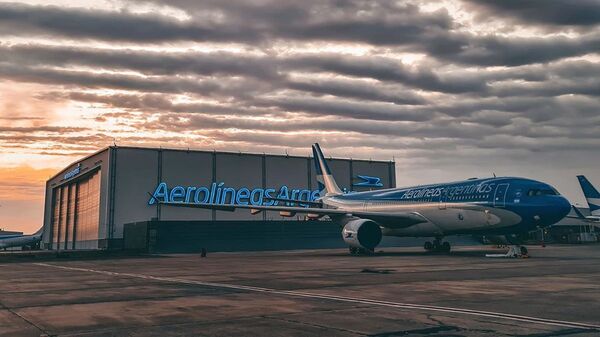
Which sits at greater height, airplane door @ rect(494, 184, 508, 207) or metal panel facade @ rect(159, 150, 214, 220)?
metal panel facade @ rect(159, 150, 214, 220)

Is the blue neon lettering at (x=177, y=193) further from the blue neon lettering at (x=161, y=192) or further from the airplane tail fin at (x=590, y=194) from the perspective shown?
the airplane tail fin at (x=590, y=194)

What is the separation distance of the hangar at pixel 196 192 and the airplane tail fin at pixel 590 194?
26.7 meters

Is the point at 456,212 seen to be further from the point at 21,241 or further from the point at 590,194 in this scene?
the point at 21,241

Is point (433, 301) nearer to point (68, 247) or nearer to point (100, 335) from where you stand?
point (100, 335)

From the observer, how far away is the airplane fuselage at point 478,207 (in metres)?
26.5

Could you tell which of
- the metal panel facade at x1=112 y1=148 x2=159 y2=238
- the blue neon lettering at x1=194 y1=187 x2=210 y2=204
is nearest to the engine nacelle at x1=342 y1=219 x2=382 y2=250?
the blue neon lettering at x1=194 y1=187 x2=210 y2=204

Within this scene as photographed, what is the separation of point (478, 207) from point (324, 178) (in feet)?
72.5

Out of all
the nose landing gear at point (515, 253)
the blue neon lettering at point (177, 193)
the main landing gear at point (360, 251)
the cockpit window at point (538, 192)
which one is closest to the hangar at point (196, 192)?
the blue neon lettering at point (177, 193)

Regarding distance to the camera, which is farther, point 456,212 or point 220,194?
point 220,194

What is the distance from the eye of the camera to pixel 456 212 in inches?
1171

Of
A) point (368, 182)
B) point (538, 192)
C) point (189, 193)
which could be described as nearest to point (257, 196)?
point (189, 193)

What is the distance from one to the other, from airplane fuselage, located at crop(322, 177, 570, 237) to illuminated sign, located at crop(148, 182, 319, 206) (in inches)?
1250

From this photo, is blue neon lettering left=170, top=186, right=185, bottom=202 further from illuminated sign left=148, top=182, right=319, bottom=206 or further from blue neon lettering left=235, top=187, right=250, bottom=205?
blue neon lettering left=235, top=187, right=250, bottom=205

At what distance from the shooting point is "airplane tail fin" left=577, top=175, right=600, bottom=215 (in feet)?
179
